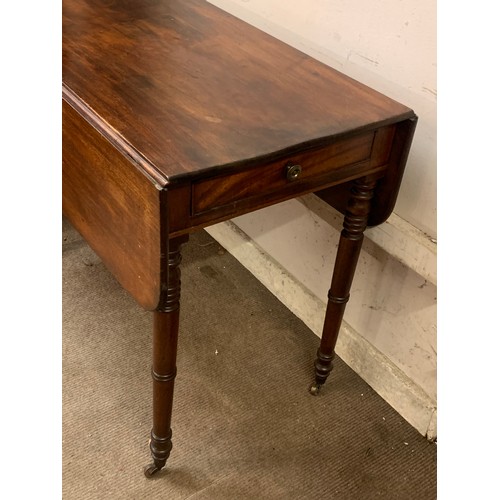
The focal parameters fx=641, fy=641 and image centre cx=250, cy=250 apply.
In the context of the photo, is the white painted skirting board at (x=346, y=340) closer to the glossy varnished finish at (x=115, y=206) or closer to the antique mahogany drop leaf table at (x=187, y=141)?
the antique mahogany drop leaf table at (x=187, y=141)

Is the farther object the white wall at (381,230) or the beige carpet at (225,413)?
the beige carpet at (225,413)

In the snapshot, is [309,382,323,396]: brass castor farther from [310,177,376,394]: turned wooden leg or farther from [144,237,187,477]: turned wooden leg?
[144,237,187,477]: turned wooden leg

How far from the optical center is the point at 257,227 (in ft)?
6.14

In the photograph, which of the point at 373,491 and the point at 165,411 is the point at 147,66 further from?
the point at 373,491

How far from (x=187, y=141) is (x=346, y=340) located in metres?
0.87

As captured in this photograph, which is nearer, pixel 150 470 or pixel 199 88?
pixel 199 88

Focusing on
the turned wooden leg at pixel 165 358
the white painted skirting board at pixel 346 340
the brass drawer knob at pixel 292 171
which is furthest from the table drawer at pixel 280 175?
the white painted skirting board at pixel 346 340

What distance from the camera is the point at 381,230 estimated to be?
1408mm

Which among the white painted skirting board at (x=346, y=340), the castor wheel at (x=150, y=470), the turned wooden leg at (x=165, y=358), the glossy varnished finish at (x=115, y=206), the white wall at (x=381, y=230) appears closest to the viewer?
the glossy varnished finish at (x=115, y=206)

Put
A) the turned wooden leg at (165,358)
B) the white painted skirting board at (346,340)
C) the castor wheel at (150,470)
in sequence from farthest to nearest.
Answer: the white painted skirting board at (346,340)
the castor wheel at (150,470)
the turned wooden leg at (165,358)

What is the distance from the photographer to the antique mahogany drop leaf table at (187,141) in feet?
3.13

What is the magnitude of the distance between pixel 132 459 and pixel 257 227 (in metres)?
0.76

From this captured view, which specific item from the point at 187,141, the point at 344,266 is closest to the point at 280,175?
the point at 187,141

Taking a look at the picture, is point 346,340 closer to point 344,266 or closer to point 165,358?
point 344,266
